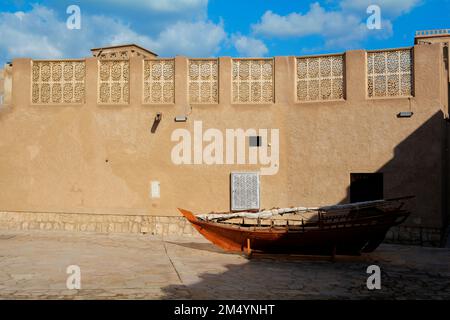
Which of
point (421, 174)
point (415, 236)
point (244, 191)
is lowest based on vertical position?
point (415, 236)

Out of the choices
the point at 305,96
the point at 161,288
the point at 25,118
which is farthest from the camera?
the point at 25,118

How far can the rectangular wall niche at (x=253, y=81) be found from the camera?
1698 centimetres

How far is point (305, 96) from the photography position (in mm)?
16656

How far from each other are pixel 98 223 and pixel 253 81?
7.95 meters

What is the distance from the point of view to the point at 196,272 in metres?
10.6

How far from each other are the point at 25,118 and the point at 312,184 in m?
11.3

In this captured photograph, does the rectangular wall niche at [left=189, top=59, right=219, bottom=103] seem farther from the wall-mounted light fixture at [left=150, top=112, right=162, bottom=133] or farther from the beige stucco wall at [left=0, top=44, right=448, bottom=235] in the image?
the wall-mounted light fixture at [left=150, top=112, right=162, bottom=133]

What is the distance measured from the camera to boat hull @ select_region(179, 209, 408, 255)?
1227cm

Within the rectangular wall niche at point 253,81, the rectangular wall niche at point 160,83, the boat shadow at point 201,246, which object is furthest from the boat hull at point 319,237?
the rectangular wall niche at point 160,83

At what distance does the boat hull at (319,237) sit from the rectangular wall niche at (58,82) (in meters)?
8.40

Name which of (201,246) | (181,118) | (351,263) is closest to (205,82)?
(181,118)

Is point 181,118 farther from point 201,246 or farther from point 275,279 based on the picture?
point 275,279

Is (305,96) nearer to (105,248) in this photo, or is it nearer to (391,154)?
(391,154)
